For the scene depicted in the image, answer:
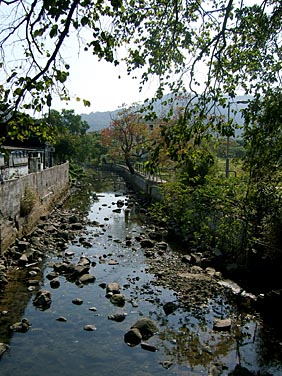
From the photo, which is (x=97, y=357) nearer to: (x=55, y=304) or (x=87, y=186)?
(x=55, y=304)

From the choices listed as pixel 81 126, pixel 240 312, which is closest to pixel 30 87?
pixel 240 312

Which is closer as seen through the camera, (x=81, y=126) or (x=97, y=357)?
(x=97, y=357)

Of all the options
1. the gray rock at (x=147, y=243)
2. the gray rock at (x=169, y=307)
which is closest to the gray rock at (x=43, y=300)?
the gray rock at (x=169, y=307)

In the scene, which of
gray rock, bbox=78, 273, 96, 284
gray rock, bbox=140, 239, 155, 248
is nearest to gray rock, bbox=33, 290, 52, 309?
gray rock, bbox=78, 273, 96, 284

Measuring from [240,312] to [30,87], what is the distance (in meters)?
6.97

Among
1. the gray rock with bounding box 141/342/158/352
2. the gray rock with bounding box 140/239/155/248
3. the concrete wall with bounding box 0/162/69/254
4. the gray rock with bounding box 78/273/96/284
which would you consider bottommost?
the gray rock with bounding box 140/239/155/248

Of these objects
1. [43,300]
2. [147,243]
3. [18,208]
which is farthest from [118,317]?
[18,208]

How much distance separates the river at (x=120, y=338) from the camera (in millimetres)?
6402

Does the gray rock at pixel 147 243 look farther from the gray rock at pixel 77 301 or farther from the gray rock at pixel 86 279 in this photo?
the gray rock at pixel 77 301

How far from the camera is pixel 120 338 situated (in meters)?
7.29

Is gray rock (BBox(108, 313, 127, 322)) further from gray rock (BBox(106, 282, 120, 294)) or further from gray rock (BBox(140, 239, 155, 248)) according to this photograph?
gray rock (BBox(140, 239, 155, 248))

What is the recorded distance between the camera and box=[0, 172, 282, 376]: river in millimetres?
6402

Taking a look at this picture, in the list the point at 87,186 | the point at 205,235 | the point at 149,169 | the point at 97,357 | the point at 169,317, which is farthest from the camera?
the point at 87,186

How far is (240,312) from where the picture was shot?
865 cm
